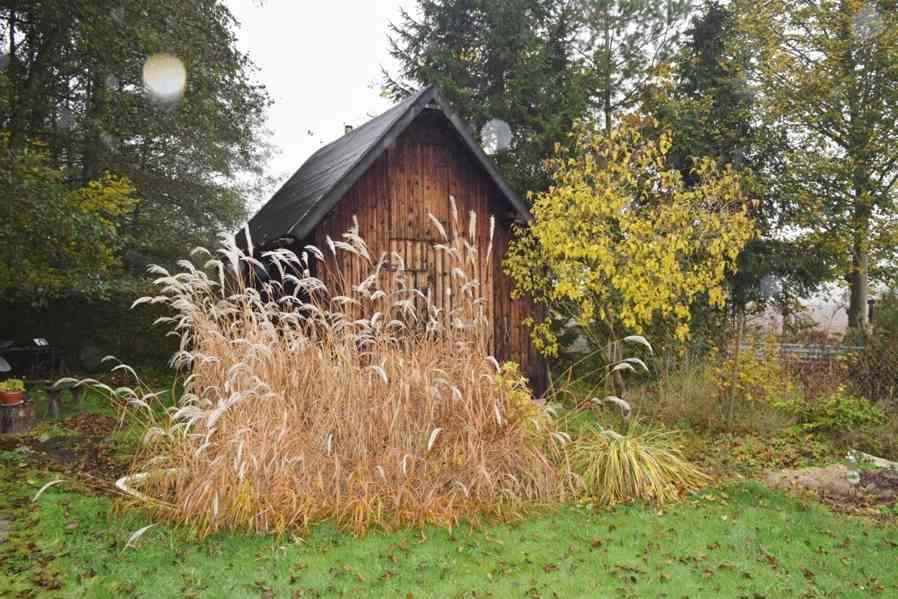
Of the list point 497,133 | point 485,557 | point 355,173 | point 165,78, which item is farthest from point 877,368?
point 165,78

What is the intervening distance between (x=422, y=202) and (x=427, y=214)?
0.19 metres

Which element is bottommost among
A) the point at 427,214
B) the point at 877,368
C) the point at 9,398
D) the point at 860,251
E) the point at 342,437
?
the point at 9,398

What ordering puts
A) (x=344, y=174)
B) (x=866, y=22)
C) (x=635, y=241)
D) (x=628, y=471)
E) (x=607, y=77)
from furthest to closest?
(x=607, y=77), (x=866, y=22), (x=344, y=174), (x=635, y=241), (x=628, y=471)

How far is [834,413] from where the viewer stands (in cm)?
711

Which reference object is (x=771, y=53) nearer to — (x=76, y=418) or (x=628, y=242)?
(x=628, y=242)

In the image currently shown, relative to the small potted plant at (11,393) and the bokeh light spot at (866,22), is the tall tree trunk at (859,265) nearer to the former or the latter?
the bokeh light spot at (866,22)

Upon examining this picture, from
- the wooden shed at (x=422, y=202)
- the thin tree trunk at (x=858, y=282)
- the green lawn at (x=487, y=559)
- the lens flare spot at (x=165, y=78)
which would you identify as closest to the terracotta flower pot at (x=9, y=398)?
the wooden shed at (x=422, y=202)

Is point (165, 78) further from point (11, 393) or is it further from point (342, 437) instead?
point (342, 437)

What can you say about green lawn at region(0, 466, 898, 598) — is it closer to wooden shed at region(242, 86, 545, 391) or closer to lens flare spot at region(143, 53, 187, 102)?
wooden shed at region(242, 86, 545, 391)

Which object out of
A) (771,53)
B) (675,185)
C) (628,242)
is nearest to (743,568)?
(628,242)

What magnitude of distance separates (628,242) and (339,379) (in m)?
3.72

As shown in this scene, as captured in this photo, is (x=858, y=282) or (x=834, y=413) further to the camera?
(x=858, y=282)

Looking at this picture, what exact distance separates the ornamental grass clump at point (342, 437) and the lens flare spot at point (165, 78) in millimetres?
8558

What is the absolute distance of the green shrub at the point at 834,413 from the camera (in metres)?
6.97
